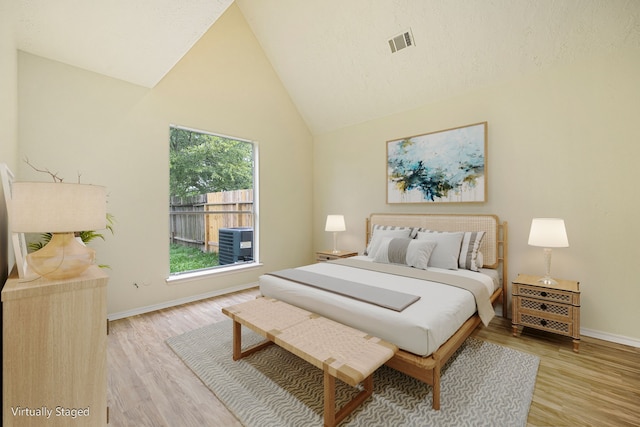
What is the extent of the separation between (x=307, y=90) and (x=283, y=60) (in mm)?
573

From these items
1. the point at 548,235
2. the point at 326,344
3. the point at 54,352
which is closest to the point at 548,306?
the point at 548,235

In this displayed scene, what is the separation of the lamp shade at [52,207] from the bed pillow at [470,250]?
3.22 m

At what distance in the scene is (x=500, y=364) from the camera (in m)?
2.16

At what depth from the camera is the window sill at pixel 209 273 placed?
352 cm

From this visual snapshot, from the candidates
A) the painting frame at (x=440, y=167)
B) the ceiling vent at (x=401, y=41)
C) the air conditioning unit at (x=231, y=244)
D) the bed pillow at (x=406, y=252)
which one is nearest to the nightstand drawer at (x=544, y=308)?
the bed pillow at (x=406, y=252)

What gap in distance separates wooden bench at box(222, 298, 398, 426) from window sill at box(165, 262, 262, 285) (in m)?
1.63

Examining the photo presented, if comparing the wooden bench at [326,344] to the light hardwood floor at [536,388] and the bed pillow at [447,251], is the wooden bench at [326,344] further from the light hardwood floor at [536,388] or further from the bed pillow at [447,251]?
the bed pillow at [447,251]

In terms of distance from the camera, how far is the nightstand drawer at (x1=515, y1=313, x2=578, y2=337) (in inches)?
93.4

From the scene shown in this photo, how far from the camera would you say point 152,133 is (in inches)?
130

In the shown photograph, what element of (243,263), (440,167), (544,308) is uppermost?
(440,167)

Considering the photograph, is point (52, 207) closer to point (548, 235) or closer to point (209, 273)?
point (209, 273)

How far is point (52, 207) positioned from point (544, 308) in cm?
362

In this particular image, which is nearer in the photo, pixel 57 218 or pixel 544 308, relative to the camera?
pixel 57 218

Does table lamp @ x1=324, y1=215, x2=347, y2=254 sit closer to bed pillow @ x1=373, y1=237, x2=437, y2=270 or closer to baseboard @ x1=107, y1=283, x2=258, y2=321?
bed pillow @ x1=373, y1=237, x2=437, y2=270
